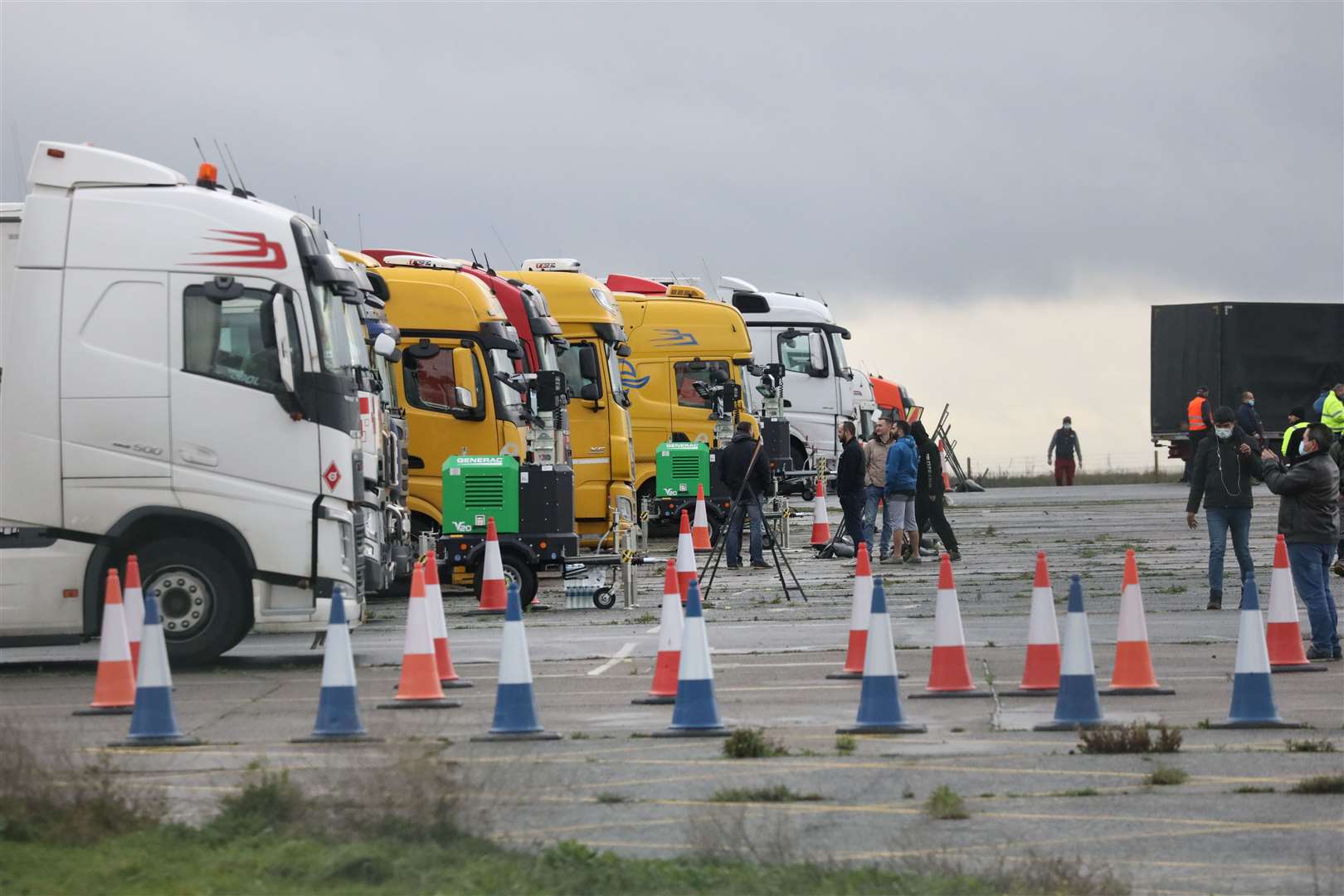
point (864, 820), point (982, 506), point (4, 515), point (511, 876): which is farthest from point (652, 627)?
point (982, 506)

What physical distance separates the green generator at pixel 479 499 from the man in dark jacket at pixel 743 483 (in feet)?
10.4

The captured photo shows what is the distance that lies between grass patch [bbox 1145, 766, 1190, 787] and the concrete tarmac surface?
0.05m

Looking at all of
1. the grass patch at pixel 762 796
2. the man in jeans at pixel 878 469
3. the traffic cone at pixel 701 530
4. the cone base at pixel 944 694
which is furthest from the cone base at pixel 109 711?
the traffic cone at pixel 701 530

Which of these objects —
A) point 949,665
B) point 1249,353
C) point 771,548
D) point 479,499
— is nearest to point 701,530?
point 771,548

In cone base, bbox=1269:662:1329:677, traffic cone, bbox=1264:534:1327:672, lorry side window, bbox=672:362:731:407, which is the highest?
lorry side window, bbox=672:362:731:407

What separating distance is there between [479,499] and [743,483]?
369cm

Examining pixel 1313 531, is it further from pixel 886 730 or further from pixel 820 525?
pixel 820 525

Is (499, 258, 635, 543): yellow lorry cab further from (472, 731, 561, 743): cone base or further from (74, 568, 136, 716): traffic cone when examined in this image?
(472, 731, 561, 743): cone base

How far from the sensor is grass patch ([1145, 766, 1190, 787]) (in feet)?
31.0

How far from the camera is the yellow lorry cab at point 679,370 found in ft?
111

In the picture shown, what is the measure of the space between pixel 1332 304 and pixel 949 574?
3894 cm

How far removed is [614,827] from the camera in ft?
27.9

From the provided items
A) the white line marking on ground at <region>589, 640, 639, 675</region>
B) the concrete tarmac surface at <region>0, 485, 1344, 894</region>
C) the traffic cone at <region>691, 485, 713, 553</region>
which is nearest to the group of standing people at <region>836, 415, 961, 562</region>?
the traffic cone at <region>691, 485, 713, 553</region>

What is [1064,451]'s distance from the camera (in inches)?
2116
